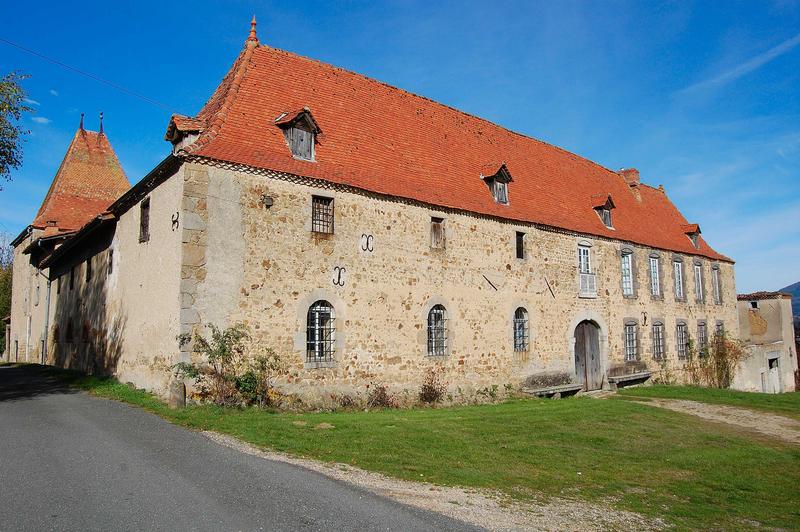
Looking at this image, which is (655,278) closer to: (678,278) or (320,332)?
(678,278)

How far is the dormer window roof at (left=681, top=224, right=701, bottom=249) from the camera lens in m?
28.5

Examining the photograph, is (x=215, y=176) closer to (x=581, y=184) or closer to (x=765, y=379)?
(x=581, y=184)

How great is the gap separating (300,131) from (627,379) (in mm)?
15711

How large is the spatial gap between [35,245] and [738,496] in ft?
97.7

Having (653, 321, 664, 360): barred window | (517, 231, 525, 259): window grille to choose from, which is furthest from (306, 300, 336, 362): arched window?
(653, 321, 664, 360): barred window

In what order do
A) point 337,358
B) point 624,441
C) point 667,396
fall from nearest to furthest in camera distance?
point 624,441 < point 337,358 < point 667,396

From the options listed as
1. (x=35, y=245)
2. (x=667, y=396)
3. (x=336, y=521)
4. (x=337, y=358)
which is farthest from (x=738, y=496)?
(x=35, y=245)

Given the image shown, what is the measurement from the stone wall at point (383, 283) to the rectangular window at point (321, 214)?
0.19m

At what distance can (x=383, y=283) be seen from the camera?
15102 mm

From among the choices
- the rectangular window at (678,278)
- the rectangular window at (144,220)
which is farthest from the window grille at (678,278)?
the rectangular window at (144,220)

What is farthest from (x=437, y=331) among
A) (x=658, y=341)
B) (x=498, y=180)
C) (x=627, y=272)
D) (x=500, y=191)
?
(x=658, y=341)

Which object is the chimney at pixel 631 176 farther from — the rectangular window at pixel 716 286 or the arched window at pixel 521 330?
the arched window at pixel 521 330

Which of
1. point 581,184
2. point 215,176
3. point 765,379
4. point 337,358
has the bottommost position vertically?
point 765,379

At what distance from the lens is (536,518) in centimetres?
639
